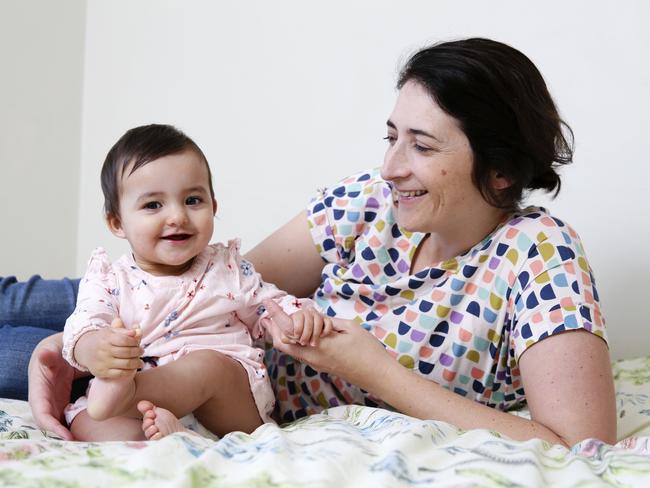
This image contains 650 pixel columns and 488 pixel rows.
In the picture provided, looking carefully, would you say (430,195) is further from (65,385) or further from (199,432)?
(65,385)

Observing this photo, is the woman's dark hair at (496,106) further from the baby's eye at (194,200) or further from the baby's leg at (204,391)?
the baby's leg at (204,391)

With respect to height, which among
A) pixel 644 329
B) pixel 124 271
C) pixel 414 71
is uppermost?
pixel 414 71

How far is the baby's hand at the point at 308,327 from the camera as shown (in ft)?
5.25

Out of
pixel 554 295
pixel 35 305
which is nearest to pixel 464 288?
pixel 554 295

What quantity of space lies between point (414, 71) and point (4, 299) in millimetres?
1146

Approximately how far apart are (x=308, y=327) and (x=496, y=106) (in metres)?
0.56

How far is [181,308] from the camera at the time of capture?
1636 mm

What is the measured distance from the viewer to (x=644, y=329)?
2.49 meters

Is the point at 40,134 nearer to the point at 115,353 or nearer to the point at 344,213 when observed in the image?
the point at 344,213

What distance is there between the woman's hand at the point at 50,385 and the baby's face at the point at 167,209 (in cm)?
27

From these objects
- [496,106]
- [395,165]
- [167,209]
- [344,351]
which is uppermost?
[496,106]

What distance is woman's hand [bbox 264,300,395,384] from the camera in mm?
1612

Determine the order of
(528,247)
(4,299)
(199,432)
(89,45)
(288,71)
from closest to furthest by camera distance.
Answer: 1. (199,432)
2. (528,247)
3. (4,299)
4. (288,71)
5. (89,45)

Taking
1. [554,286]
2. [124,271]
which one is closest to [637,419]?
[554,286]
